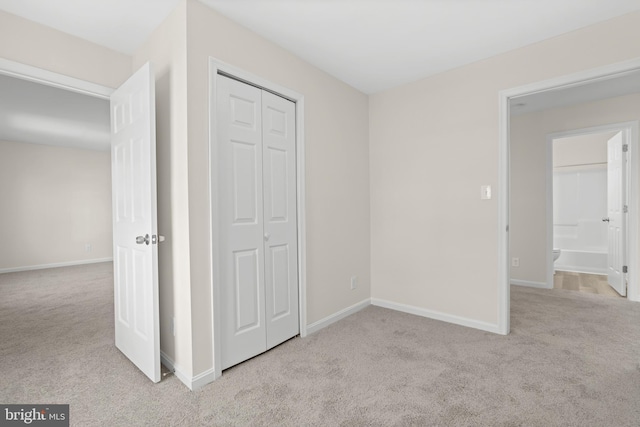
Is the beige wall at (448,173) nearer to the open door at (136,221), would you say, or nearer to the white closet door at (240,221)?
the white closet door at (240,221)

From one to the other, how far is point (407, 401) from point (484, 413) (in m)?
0.41

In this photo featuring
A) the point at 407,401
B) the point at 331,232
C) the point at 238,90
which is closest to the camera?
the point at 407,401

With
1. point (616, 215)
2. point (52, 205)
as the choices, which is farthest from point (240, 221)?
point (52, 205)

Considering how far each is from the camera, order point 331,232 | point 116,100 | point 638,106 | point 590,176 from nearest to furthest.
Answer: point 116,100, point 331,232, point 638,106, point 590,176

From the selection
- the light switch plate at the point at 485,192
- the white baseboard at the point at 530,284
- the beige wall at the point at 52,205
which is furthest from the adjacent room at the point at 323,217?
the beige wall at the point at 52,205

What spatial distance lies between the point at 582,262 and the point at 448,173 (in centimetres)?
439

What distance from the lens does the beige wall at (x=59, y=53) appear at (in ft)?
6.68

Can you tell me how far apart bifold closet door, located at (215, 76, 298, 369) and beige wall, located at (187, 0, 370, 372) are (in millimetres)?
153

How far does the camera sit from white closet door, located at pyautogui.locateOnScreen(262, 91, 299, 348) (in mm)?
2498

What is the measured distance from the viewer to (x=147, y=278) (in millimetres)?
2061

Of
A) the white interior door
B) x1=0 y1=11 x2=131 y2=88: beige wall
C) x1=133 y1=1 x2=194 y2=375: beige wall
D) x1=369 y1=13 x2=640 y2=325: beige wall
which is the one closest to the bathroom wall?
the white interior door

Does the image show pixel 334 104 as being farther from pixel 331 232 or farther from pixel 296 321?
pixel 296 321

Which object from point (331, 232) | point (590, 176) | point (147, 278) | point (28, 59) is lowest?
point (147, 278)

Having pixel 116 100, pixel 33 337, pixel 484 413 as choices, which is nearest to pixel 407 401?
pixel 484 413
